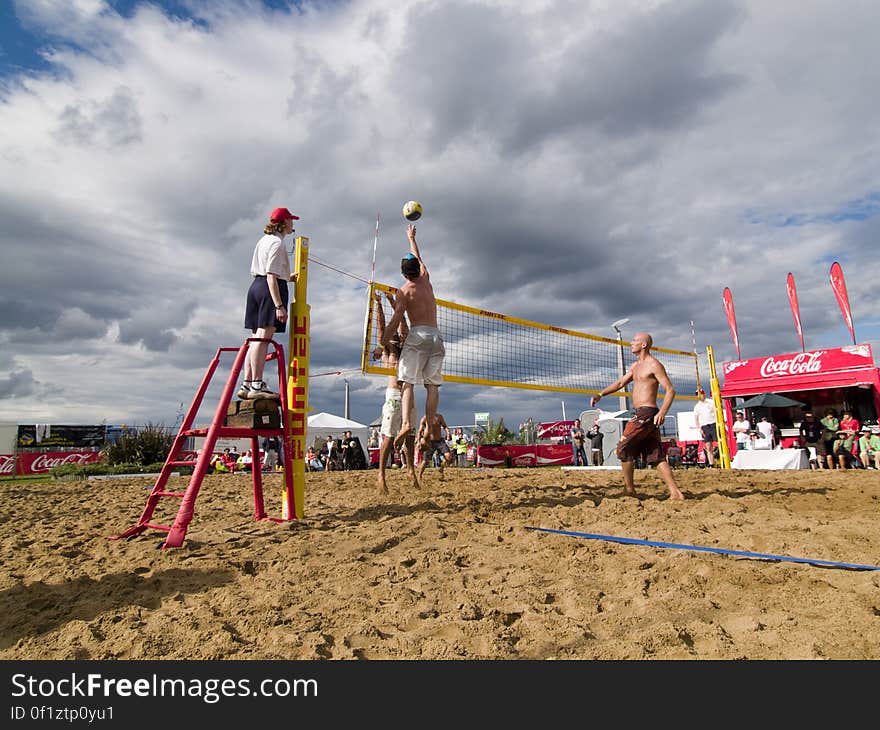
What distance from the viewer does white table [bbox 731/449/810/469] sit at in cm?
974

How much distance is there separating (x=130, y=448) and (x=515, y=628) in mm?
13144

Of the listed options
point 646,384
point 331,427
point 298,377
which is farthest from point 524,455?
point 298,377

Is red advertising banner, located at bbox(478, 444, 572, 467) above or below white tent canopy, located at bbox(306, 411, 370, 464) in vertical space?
below

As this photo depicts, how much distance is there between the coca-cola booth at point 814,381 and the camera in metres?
15.4

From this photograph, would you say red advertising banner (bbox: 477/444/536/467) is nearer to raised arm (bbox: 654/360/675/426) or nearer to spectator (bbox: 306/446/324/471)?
spectator (bbox: 306/446/324/471)

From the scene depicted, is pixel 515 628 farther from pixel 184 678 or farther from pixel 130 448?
pixel 130 448

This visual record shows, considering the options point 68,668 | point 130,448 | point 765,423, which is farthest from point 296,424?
point 765,423

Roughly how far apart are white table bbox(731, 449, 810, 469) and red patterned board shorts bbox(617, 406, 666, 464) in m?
6.48

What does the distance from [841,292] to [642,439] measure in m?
17.7

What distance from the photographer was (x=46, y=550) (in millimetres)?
3164

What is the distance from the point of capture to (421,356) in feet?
16.0

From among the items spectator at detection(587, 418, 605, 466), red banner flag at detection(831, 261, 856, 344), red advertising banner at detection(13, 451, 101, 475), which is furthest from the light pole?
red advertising banner at detection(13, 451, 101, 475)

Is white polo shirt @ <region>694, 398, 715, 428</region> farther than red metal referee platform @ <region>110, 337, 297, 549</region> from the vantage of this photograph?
Yes

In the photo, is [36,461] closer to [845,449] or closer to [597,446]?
[597,446]
